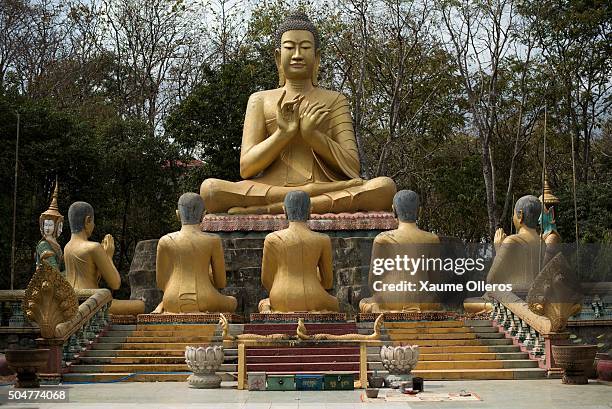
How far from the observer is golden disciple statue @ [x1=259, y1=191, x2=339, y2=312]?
1288 cm

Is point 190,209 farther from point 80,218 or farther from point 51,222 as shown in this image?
point 51,222

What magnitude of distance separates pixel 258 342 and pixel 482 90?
55.8 ft

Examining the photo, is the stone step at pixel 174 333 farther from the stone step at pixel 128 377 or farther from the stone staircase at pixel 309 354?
the stone step at pixel 128 377

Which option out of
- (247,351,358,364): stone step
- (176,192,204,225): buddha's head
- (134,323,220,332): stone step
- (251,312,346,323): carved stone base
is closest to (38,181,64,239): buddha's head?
(176,192,204,225): buddha's head

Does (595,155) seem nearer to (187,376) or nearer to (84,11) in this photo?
(84,11)

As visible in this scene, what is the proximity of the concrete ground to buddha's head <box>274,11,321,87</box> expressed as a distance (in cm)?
777

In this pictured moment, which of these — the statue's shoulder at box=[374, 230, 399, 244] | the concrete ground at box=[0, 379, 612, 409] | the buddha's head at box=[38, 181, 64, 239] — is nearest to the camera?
the concrete ground at box=[0, 379, 612, 409]

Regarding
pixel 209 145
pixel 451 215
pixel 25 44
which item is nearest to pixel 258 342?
pixel 209 145

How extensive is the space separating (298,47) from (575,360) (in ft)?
28.2

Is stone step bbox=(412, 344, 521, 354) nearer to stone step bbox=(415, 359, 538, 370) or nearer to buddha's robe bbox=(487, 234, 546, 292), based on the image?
stone step bbox=(415, 359, 538, 370)

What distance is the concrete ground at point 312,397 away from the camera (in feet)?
28.6

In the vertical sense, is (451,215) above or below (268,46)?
below

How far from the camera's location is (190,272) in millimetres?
13281

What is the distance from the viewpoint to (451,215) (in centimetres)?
3170
